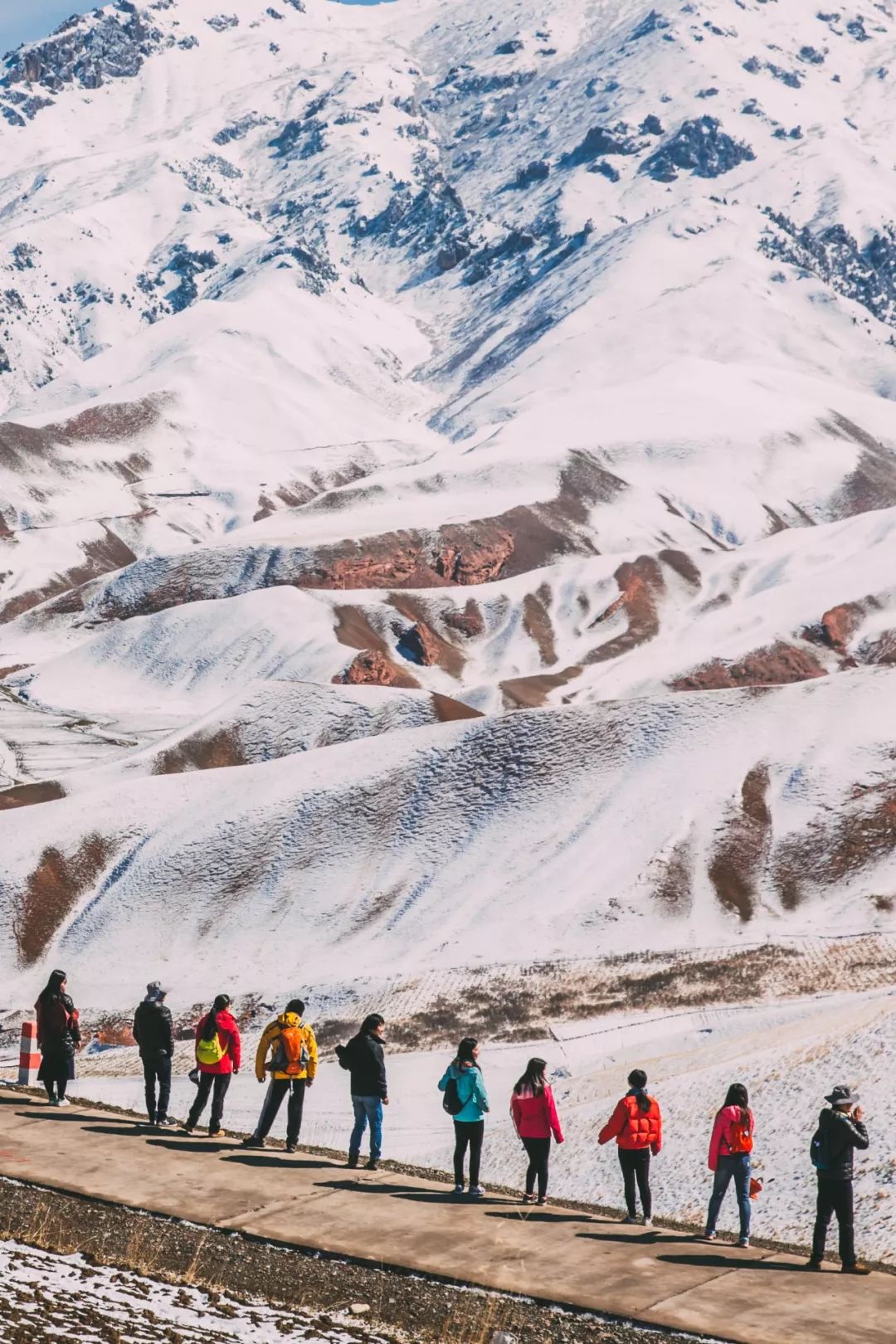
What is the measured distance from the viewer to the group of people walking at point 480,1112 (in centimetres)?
2097

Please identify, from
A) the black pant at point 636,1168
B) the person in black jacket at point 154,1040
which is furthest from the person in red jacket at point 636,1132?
the person in black jacket at point 154,1040

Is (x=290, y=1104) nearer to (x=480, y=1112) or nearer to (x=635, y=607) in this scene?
(x=480, y=1112)

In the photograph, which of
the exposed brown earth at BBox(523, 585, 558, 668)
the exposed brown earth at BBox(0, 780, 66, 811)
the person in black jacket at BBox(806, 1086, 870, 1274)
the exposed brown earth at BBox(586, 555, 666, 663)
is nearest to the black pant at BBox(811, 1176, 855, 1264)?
the person in black jacket at BBox(806, 1086, 870, 1274)

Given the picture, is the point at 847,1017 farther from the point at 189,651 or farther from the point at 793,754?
the point at 189,651

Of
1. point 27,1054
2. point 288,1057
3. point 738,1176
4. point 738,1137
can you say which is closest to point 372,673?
point 27,1054

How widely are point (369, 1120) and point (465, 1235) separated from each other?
430cm

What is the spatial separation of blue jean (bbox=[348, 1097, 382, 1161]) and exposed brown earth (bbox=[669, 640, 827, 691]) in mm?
118771

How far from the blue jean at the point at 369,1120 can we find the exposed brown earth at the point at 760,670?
118771 mm

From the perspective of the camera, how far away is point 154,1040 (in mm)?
26938

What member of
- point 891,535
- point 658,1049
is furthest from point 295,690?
point 891,535

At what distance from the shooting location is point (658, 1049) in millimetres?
56500

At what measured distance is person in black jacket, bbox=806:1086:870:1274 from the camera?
68.2 ft

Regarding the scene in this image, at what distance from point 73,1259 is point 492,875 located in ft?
197

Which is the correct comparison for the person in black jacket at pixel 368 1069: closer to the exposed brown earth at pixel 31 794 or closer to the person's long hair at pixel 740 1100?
the person's long hair at pixel 740 1100
